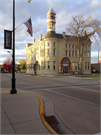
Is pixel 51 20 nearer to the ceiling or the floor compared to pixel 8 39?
nearer to the ceiling

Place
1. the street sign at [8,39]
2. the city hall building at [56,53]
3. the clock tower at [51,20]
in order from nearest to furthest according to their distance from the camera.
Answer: the street sign at [8,39], the city hall building at [56,53], the clock tower at [51,20]

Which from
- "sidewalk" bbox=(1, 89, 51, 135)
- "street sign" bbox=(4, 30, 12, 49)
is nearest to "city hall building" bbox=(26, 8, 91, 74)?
"street sign" bbox=(4, 30, 12, 49)

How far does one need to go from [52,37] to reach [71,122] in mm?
39416

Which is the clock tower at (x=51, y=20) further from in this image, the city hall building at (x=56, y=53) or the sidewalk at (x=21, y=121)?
the sidewalk at (x=21, y=121)

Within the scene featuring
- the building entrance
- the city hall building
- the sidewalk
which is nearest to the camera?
the sidewalk

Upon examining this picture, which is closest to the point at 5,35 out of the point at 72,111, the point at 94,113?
the point at 72,111

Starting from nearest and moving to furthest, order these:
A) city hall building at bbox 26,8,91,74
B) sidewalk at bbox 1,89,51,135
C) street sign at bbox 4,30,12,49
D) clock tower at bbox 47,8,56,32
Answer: sidewalk at bbox 1,89,51,135
street sign at bbox 4,30,12,49
city hall building at bbox 26,8,91,74
clock tower at bbox 47,8,56,32

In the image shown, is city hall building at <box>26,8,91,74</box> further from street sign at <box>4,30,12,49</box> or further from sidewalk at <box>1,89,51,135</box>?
sidewalk at <box>1,89,51,135</box>

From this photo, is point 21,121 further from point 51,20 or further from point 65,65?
point 51,20

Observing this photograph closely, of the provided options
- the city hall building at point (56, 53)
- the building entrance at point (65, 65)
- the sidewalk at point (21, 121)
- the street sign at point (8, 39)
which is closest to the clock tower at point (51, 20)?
the city hall building at point (56, 53)

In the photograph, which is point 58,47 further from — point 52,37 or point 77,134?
point 77,134

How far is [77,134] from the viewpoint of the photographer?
4.03 m

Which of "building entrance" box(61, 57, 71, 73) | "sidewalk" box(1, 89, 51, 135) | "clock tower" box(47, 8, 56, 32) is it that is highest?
"clock tower" box(47, 8, 56, 32)

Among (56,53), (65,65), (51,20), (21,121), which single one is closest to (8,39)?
(21,121)
